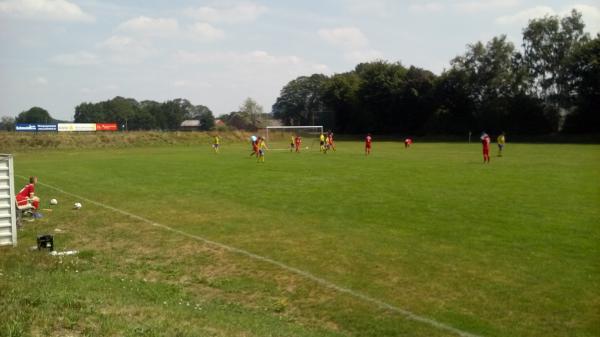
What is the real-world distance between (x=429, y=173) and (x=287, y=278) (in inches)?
693

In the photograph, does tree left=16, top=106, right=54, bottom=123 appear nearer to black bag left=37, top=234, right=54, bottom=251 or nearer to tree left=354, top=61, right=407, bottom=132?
tree left=354, top=61, right=407, bottom=132

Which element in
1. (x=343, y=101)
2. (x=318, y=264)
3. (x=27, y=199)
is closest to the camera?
(x=318, y=264)

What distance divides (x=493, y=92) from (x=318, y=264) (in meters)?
75.9

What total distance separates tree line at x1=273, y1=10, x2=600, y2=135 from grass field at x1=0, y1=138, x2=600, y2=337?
187ft

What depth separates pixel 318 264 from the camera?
10.0 meters

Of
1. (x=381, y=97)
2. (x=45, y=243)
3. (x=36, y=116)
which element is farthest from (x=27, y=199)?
(x=36, y=116)

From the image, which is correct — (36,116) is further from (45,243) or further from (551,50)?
(45,243)

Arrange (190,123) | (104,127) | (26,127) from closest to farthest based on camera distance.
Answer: (26,127) < (104,127) < (190,123)

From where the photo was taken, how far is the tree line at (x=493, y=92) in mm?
69500

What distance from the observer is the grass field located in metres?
6.82

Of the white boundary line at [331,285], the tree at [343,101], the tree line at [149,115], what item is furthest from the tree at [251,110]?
the white boundary line at [331,285]

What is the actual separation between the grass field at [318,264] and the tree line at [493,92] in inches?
2247

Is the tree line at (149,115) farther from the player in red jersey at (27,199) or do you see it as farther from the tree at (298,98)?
the player in red jersey at (27,199)

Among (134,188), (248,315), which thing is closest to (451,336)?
(248,315)
